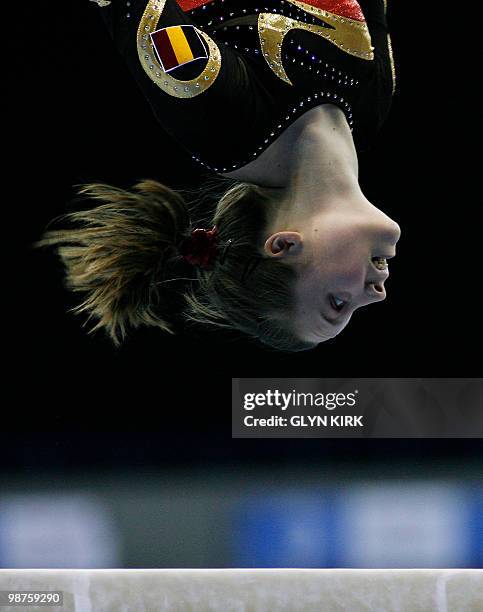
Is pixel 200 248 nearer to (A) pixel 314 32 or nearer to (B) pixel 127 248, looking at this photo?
(B) pixel 127 248

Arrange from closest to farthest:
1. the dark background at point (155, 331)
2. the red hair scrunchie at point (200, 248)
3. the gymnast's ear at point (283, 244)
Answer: the gymnast's ear at point (283, 244) → the red hair scrunchie at point (200, 248) → the dark background at point (155, 331)

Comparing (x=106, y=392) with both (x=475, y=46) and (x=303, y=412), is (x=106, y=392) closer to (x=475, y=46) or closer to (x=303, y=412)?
(x=303, y=412)

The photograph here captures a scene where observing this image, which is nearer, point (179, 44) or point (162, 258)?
point (179, 44)

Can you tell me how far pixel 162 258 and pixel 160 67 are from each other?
421mm

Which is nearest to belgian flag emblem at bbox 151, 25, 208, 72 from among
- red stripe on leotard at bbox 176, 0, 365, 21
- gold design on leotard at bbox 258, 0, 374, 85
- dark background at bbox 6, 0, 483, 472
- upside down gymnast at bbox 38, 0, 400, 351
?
upside down gymnast at bbox 38, 0, 400, 351

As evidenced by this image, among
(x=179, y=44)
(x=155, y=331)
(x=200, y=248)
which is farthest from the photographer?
(x=155, y=331)

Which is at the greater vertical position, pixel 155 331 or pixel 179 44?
pixel 179 44

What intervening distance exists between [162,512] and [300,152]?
5.15 feet

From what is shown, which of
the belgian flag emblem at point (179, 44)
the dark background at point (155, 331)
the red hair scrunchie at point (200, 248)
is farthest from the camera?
the dark background at point (155, 331)

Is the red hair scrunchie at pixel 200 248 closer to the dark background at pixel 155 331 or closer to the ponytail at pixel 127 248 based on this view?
the ponytail at pixel 127 248

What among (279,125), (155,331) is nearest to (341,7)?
(279,125)

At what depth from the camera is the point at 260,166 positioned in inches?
66.1

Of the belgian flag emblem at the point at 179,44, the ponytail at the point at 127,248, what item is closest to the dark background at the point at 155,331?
the ponytail at the point at 127,248

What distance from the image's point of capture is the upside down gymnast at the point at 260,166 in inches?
60.6
